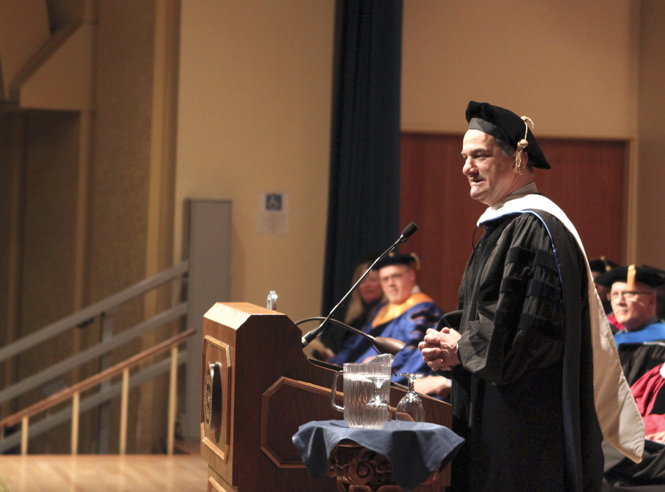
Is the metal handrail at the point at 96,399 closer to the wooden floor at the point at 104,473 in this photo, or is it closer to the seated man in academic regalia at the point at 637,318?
the wooden floor at the point at 104,473

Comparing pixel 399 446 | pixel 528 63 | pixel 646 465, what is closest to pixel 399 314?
pixel 646 465

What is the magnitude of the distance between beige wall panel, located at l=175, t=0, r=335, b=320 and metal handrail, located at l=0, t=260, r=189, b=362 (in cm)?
21

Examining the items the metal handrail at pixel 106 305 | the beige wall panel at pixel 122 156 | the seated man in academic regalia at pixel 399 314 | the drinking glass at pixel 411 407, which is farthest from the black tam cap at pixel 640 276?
the beige wall panel at pixel 122 156

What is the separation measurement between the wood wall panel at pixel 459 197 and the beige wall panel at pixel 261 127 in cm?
73

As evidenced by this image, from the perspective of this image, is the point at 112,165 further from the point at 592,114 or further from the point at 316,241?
the point at 592,114

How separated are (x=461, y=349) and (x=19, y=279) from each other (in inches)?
289

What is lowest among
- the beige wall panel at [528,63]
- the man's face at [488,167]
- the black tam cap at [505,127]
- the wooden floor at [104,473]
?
the wooden floor at [104,473]

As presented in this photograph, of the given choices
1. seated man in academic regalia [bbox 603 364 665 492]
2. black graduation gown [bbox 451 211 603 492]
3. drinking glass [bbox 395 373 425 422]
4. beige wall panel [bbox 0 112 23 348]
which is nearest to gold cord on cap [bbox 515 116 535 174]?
black graduation gown [bbox 451 211 603 492]

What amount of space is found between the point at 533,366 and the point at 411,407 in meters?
0.32

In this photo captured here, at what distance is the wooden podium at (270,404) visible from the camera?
225 cm

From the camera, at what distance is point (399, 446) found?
6.77ft

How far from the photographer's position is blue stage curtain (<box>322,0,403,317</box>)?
19.1 feet

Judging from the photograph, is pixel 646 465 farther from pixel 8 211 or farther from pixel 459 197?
pixel 8 211

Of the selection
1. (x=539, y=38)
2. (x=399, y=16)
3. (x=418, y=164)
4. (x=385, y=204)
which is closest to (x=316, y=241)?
(x=385, y=204)
